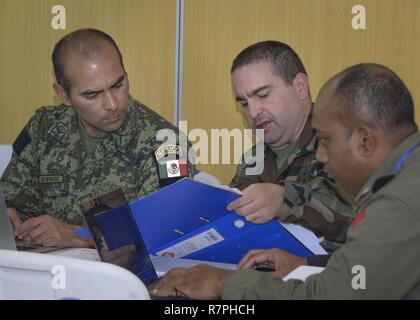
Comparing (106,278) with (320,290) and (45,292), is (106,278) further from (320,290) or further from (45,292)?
(320,290)

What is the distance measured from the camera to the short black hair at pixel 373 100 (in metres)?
1.13

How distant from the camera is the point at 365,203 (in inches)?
41.9

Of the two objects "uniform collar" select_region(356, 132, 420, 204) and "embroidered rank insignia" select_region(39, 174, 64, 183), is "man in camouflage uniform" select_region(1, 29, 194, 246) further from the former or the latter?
"uniform collar" select_region(356, 132, 420, 204)

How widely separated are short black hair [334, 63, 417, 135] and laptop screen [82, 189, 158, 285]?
1.72 ft

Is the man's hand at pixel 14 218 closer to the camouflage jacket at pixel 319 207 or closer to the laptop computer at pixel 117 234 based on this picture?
the laptop computer at pixel 117 234

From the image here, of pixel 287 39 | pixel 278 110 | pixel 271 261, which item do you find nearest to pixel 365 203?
pixel 271 261

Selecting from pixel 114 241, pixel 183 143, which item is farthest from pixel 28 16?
pixel 114 241

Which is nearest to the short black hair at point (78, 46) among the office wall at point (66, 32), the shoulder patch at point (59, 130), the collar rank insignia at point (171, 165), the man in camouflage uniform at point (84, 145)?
the man in camouflage uniform at point (84, 145)

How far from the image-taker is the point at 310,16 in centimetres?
250

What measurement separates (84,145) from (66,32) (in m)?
0.78

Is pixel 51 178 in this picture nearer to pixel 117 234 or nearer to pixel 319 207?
pixel 117 234

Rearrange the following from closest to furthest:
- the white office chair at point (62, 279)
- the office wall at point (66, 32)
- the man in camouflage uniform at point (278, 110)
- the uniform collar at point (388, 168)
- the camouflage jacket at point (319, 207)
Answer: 1. the white office chair at point (62, 279)
2. the uniform collar at point (388, 168)
3. the camouflage jacket at point (319, 207)
4. the man in camouflage uniform at point (278, 110)
5. the office wall at point (66, 32)

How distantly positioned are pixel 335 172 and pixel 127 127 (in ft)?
3.42

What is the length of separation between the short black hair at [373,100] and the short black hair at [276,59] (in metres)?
0.81
